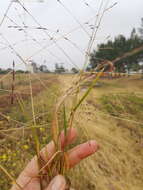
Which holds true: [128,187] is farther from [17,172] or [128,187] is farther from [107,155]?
[17,172]

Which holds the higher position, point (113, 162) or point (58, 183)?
point (58, 183)

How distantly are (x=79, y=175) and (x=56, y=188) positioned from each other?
67.2 inches

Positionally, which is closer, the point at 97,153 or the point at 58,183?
the point at 58,183

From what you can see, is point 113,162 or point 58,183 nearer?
point 58,183

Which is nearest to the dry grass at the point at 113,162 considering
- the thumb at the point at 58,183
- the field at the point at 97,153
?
the field at the point at 97,153

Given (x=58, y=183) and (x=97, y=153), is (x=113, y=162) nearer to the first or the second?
(x=97, y=153)

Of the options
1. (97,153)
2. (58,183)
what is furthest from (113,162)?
(58,183)

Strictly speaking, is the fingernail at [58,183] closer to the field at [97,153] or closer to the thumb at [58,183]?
the thumb at [58,183]

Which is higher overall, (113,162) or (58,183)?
(58,183)

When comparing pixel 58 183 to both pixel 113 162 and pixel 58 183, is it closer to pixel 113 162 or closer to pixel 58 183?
pixel 58 183

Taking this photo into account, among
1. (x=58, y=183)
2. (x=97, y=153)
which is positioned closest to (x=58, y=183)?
(x=58, y=183)

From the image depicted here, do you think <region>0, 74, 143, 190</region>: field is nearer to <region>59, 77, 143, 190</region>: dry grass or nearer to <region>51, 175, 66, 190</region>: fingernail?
<region>59, 77, 143, 190</region>: dry grass

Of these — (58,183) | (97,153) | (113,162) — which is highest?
(58,183)

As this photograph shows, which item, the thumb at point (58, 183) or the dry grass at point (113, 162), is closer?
the thumb at point (58, 183)
